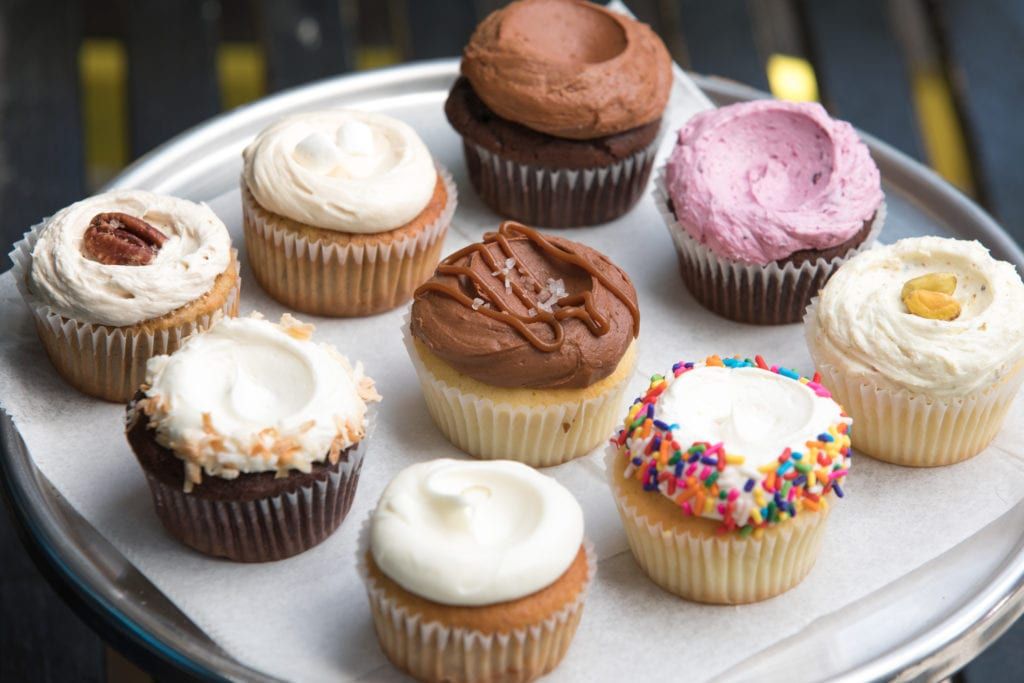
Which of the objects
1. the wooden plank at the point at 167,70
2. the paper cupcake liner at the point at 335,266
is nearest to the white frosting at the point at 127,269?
the paper cupcake liner at the point at 335,266

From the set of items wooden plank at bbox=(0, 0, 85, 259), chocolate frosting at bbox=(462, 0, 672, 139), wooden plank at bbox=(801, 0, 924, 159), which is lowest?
wooden plank at bbox=(0, 0, 85, 259)

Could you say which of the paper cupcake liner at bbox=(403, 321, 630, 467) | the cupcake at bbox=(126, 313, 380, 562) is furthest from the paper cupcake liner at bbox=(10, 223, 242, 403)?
the paper cupcake liner at bbox=(403, 321, 630, 467)

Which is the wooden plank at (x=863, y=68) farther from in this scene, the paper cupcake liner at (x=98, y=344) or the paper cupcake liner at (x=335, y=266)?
the paper cupcake liner at (x=98, y=344)

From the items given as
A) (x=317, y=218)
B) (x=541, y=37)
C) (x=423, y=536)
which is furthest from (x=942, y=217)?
(x=423, y=536)

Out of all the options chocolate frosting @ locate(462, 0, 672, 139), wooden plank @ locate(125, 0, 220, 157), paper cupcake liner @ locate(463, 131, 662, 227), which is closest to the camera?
chocolate frosting @ locate(462, 0, 672, 139)

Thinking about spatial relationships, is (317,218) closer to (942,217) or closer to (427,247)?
(427,247)

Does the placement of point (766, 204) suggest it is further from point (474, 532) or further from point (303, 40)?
point (303, 40)

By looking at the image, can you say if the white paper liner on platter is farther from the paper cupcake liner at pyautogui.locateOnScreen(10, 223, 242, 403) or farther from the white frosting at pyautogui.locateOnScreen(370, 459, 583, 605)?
the paper cupcake liner at pyautogui.locateOnScreen(10, 223, 242, 403)

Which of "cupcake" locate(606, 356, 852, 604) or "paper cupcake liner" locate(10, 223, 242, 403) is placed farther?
"paper cupcake liner" locate(10, 223, 242, 403)
